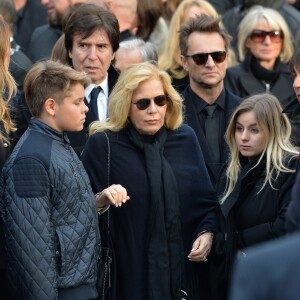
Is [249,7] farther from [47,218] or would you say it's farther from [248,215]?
[47,218]

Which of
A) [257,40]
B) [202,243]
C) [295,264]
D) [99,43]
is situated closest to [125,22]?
[257,40]

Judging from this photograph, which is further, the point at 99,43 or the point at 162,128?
the point at 99,43

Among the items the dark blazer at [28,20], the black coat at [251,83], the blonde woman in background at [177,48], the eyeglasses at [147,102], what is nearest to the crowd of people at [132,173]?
the eyeglasses at [147,102]

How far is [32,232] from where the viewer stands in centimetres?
478

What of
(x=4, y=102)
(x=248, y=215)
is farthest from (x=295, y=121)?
(x=4, y=102)

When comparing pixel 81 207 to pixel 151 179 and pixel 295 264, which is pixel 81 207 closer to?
pixel 151 179

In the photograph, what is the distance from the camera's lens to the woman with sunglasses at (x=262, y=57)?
25.1ft

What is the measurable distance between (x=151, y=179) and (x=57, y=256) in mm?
787

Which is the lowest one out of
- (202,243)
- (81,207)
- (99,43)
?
(202,243)

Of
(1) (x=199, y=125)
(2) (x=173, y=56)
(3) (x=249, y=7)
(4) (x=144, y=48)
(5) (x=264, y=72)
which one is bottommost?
(1) (x=199, y=125)

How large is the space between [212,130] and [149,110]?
89cm

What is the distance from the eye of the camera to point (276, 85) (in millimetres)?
7680

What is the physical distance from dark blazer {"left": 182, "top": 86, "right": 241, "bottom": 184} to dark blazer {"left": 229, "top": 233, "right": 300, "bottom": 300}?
399cm

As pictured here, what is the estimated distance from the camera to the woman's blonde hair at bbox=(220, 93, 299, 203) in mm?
5293
